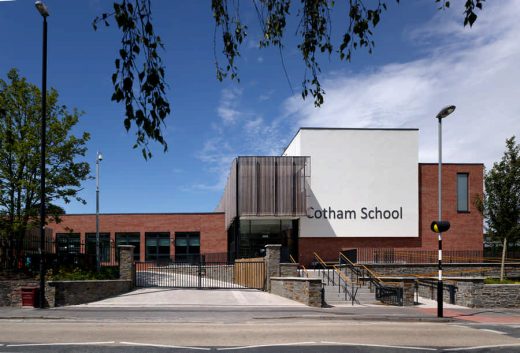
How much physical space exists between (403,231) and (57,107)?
27.0 m

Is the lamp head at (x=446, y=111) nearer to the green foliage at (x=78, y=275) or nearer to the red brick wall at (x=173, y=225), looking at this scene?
the green foliage at (x=78, y=275)

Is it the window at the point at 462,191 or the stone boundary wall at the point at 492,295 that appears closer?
the stone boundary wall at the point at 492,295

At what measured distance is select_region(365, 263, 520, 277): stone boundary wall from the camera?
31.6 m

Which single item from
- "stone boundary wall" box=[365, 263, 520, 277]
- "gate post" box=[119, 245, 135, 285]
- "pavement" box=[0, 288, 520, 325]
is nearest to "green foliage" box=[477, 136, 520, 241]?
"stone boundary wall" box=[365, 263, 520, 277]

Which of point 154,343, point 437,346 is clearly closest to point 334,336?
point 437,346

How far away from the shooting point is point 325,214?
127 ft

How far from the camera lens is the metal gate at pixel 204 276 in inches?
1049

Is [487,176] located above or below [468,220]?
above

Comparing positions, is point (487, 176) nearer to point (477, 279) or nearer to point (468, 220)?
point (477, 279)

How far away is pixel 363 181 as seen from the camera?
39.2 metres

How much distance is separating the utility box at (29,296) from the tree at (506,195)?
2412 centimetres

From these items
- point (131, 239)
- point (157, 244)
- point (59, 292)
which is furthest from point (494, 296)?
point (131, 239)

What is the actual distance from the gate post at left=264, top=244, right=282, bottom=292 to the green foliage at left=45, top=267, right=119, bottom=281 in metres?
7.52

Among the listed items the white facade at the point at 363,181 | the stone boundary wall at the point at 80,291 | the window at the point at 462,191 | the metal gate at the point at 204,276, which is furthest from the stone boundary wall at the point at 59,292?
the window at the point at 462,191
